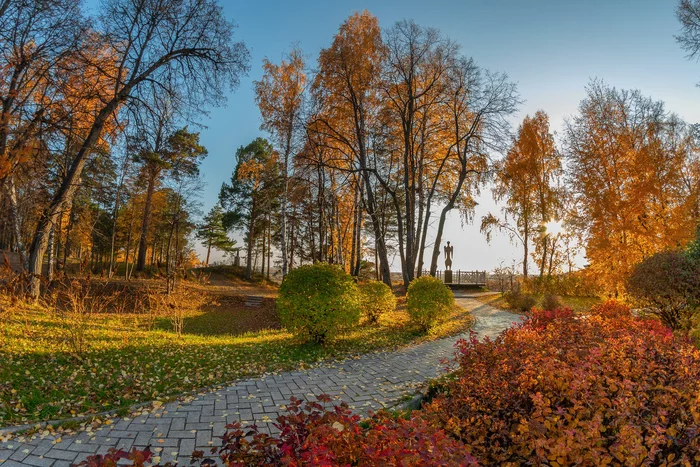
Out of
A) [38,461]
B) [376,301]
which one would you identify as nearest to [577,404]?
[38,461]

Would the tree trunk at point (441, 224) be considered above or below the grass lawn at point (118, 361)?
above

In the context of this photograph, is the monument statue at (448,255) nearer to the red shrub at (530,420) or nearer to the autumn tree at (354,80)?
the autumn tree at (354,80)

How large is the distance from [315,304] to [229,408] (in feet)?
9.35

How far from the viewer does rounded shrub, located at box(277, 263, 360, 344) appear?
6582 millimetres

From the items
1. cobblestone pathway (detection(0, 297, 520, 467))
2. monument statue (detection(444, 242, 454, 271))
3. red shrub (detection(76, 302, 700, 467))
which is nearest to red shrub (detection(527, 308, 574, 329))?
red shrub (detection(76, 302, 700, 467))

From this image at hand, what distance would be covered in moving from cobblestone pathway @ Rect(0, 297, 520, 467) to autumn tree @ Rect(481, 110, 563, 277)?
15130mm

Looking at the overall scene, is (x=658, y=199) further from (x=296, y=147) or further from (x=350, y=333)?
(x=296, y=147)

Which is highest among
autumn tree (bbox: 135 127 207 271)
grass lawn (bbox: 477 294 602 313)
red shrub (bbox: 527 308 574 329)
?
autumn tree (bbox: 135 127 207 271)

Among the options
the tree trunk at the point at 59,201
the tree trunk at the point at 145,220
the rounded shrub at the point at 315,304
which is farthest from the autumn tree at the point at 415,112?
the tree trunk at the point at 145,220

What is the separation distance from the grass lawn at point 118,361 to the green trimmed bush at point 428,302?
1.26ft

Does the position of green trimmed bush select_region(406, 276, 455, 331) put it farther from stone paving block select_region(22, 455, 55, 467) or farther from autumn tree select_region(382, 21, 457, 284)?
stone paving block select_region(22, 455, 55, 467)

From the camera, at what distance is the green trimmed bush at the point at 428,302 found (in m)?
8.38

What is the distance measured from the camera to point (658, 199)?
11984 mm

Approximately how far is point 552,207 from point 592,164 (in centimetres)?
573
